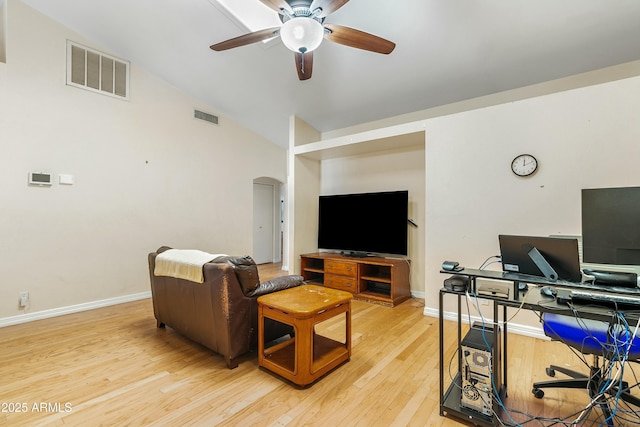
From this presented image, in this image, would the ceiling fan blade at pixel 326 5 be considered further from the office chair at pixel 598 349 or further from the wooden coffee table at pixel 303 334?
the office chair at pixel 598 349

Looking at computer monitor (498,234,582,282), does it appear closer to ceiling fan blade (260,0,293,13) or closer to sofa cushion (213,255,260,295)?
sofa cushion (213,255,260,295)

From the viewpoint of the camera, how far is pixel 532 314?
8.84ft

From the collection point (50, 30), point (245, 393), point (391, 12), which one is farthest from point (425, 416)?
point (50, 30)

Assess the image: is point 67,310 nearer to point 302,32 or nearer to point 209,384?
point 209,384

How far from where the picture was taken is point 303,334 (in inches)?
71.4

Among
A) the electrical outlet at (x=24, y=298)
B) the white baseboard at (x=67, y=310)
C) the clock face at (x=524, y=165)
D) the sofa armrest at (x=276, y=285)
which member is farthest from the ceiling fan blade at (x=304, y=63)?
the electrical outlet at (x=24, y=298)

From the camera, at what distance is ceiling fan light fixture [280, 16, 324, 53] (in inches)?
76.1

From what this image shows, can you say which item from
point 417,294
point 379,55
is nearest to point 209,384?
point 417,294

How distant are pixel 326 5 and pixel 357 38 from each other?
374 millimetres

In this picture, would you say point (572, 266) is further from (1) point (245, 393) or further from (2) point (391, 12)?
(2) point (391, 12)

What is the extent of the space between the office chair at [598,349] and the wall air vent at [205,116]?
4957 millimetres

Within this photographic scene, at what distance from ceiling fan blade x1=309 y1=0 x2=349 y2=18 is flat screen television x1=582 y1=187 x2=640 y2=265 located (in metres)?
1.82

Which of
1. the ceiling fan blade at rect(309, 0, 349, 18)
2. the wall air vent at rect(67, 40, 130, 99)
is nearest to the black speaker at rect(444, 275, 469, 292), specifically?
the ceiling fan blade at rect(309, 0, 349, 18)

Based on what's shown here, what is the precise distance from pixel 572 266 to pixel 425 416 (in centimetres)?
113
